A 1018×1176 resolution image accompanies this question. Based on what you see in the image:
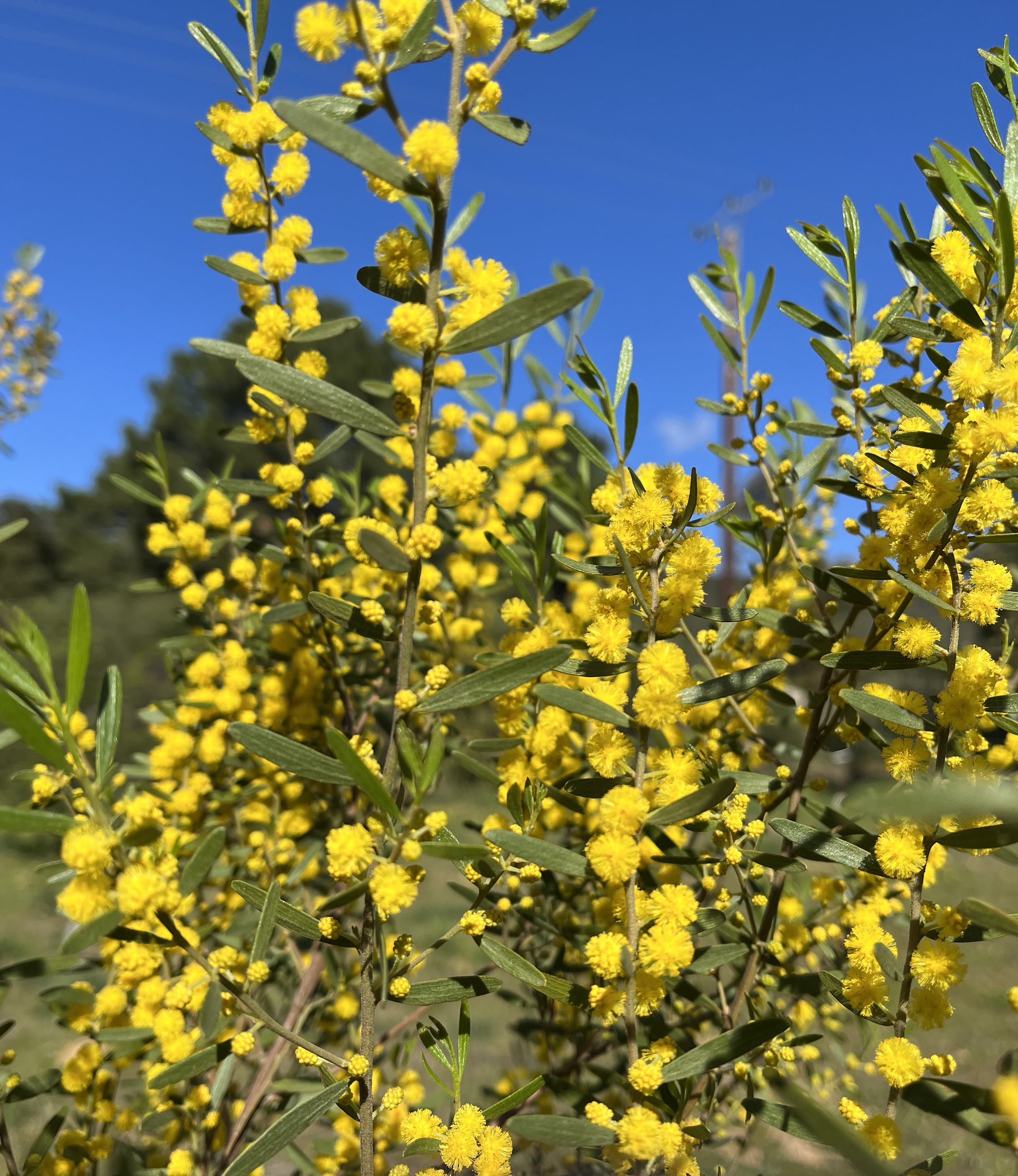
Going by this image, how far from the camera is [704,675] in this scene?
2.78ft

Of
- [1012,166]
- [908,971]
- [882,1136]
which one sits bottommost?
[882,1136]

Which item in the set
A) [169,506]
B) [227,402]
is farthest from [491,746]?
[227,402]

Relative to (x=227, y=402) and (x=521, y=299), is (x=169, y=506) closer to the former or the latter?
(x=521, y=299)

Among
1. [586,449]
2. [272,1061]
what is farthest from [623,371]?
[272,1061]

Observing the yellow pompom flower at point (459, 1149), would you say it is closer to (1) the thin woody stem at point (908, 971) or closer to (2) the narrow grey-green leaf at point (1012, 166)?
(1) the thin woody stem at point (908, 971)

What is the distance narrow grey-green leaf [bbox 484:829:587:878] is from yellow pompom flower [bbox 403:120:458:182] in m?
0.43

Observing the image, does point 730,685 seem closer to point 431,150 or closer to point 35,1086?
point 431,150

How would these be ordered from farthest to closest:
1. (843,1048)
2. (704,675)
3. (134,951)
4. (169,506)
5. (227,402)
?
(227,402), (843,1048), (169,506), (704,675), (134,951)

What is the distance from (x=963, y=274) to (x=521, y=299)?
0.42 meters

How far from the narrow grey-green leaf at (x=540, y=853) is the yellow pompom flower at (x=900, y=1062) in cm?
24

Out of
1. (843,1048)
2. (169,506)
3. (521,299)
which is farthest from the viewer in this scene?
(843,1048)

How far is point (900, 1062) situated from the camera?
0.49 meters

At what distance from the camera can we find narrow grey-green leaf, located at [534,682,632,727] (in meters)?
0.51

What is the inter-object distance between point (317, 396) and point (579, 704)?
29 centimetres
